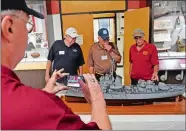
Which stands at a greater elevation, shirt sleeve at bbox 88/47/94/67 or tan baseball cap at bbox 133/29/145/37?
tan baseball cap at bbox 133/29/145/37

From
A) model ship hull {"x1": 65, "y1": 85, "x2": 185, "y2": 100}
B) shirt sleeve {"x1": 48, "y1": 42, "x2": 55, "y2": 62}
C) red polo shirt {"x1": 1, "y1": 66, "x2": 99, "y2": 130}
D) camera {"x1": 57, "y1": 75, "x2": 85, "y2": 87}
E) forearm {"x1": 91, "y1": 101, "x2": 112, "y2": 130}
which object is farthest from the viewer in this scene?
model ship hull {"x1": 65, "y1": 85, "x2": 185, "y2": 100}

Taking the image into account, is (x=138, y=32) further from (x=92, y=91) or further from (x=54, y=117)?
(x=54, y=117)

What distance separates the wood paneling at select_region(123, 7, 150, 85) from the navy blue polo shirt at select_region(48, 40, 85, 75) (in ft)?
0.63

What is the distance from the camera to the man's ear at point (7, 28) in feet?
1.00

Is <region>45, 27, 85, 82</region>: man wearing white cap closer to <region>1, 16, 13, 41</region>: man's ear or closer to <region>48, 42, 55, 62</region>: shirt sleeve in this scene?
<region>48, 42, 55, 62</region>: shirt sleeve

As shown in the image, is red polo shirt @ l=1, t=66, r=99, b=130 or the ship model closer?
red polo shirt @ l=1, t=66, r=99, b=130

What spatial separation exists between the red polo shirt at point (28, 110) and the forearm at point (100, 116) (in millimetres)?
107

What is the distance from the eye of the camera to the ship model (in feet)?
3.06

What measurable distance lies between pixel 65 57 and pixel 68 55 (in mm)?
14

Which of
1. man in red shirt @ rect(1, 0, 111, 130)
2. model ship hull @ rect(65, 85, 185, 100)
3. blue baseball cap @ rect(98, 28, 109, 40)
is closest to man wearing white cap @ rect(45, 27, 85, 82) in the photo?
blue baseball cap @ rect(98, 28, 109, 40)

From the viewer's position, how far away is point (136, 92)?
1.00 meters

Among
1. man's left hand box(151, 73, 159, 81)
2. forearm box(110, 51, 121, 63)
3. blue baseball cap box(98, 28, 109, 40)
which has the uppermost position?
blue baseball cap box(98, 28, 109, 40)

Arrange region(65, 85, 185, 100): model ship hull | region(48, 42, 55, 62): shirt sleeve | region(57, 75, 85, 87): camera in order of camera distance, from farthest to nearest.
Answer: region(65, 85, 185, 100): model ship hull < region(48, 42, 55, 62): shirt sleeve < region(57, 75, 85, 87): camera

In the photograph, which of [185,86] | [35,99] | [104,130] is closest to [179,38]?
[185,86]
